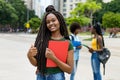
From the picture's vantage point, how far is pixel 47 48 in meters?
4.27

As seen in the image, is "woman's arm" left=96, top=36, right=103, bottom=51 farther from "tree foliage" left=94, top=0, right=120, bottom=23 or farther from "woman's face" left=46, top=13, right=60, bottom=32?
"tree foliage" left=94, top=0, right=120, bottom=23

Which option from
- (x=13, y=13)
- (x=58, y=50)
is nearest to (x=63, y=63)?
(x=58, y=50)

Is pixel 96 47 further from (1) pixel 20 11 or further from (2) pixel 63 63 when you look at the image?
(1) pixel 20 11

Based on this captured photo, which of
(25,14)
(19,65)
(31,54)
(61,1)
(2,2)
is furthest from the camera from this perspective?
(61,1)

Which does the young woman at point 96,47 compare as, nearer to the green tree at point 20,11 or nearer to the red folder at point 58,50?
the red folder at point 58,50

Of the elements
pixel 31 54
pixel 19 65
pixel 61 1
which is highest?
pixel 31 54

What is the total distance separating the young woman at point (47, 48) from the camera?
169 inches

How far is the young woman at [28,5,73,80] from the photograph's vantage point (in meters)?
4.30

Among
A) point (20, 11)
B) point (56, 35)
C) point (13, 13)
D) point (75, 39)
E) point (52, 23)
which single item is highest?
point (52, 23)

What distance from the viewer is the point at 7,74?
39.2 feet

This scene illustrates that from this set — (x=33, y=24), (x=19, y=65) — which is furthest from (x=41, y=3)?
(x=19, y=65)


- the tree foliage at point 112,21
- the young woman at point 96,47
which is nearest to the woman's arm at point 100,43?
the young woman at point 96,47

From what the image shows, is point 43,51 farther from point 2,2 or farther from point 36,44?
point 2,2

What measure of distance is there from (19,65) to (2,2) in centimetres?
8325
